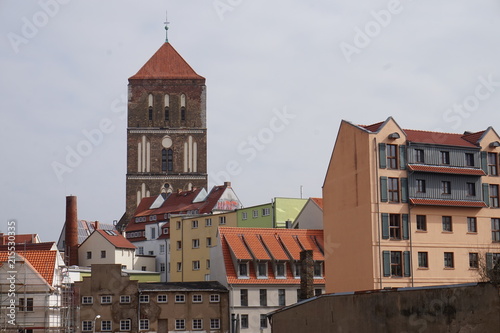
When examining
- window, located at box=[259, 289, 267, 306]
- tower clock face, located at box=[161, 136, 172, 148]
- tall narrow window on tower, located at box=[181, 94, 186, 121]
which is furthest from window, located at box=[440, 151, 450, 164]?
tall narrow window on tower, located at box=[181, 94, 186, 121]

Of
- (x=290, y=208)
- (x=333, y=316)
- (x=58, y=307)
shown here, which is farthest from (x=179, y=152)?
(x=333, y=316)

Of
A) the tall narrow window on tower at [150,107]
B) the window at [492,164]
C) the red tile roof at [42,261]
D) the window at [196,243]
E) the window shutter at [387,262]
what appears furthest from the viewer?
the tall narrow window on tower at [150,107]

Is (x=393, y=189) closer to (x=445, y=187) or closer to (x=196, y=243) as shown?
(x=445, y=187)

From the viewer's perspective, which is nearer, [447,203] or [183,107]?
[447,203]

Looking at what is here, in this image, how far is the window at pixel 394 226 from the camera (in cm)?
6331

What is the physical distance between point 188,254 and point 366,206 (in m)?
37.8

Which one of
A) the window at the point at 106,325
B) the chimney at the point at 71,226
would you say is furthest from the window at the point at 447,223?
the chimney at the point at 71,226

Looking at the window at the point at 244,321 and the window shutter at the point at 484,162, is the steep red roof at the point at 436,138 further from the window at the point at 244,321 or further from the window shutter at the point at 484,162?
the window at the point at 244,321

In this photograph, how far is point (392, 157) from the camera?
64375 mm

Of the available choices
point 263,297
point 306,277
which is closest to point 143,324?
point 263,297

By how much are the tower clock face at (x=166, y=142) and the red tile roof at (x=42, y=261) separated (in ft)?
235

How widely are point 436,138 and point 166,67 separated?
87.3 m

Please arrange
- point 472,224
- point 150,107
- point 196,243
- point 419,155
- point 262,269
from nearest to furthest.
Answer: point 419,155 → point 472,224 → point 262,269 → point 196,243 → point 150,107

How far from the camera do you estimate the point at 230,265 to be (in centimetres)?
7825
